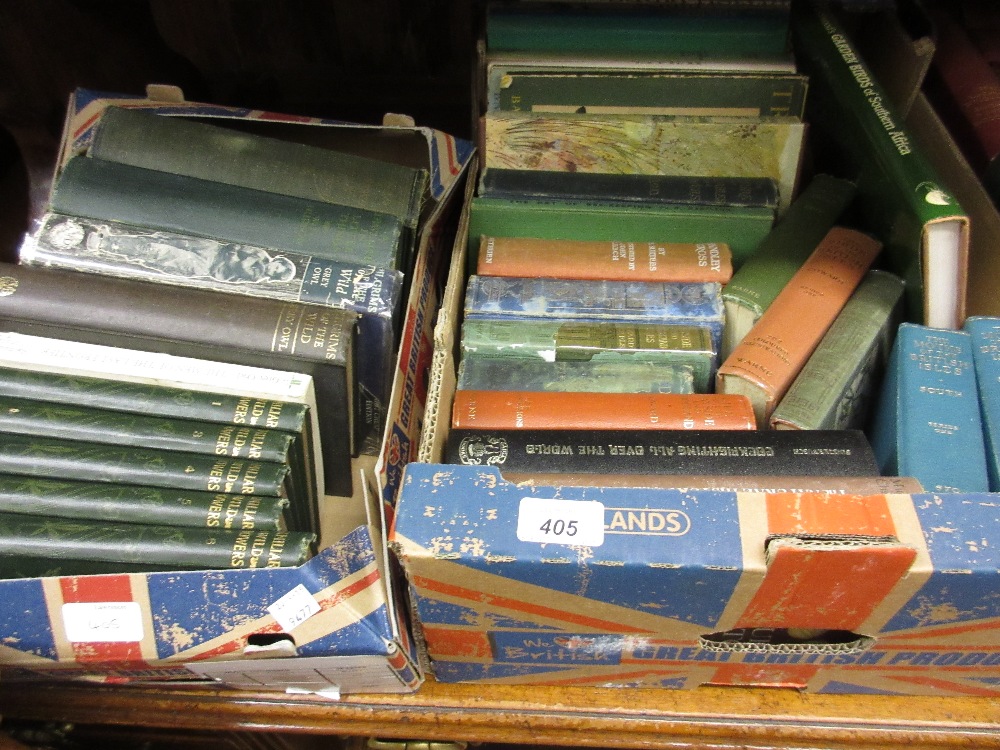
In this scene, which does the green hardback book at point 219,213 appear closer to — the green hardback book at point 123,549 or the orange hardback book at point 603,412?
the orange hardback book at point 603,412

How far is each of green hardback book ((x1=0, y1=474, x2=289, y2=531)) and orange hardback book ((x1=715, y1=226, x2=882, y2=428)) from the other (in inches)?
18.7

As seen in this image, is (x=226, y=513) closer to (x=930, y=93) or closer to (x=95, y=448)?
(x=95, y=448)

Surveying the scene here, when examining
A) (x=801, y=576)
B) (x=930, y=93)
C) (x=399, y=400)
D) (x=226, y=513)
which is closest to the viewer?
(x=801, y=576)

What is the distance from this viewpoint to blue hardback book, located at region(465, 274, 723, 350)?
0.82 m

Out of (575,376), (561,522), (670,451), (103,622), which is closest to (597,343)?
(575,376)

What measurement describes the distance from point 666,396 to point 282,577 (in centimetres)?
40

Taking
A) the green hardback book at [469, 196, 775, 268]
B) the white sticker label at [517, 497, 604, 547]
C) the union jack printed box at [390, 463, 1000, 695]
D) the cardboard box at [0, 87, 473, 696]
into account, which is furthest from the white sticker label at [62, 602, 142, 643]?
the green hardback book at [469, 196, 775, 268]

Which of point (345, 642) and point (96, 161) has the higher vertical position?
point (96, 161)

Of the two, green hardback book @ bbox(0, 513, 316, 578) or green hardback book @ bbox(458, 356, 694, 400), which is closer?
green hardback book @ bbox(0, 513, 316, 578)

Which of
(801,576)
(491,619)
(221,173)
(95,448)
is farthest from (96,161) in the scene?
(801,576)

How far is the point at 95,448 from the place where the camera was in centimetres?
67

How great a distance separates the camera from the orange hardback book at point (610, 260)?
34.0 inches

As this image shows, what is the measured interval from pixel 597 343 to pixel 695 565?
32 cm

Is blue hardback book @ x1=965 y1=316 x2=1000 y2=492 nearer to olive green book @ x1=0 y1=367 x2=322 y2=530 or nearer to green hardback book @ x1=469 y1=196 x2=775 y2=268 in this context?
green hardback book @ x1=469 y1=196 x2=775 y2=268
